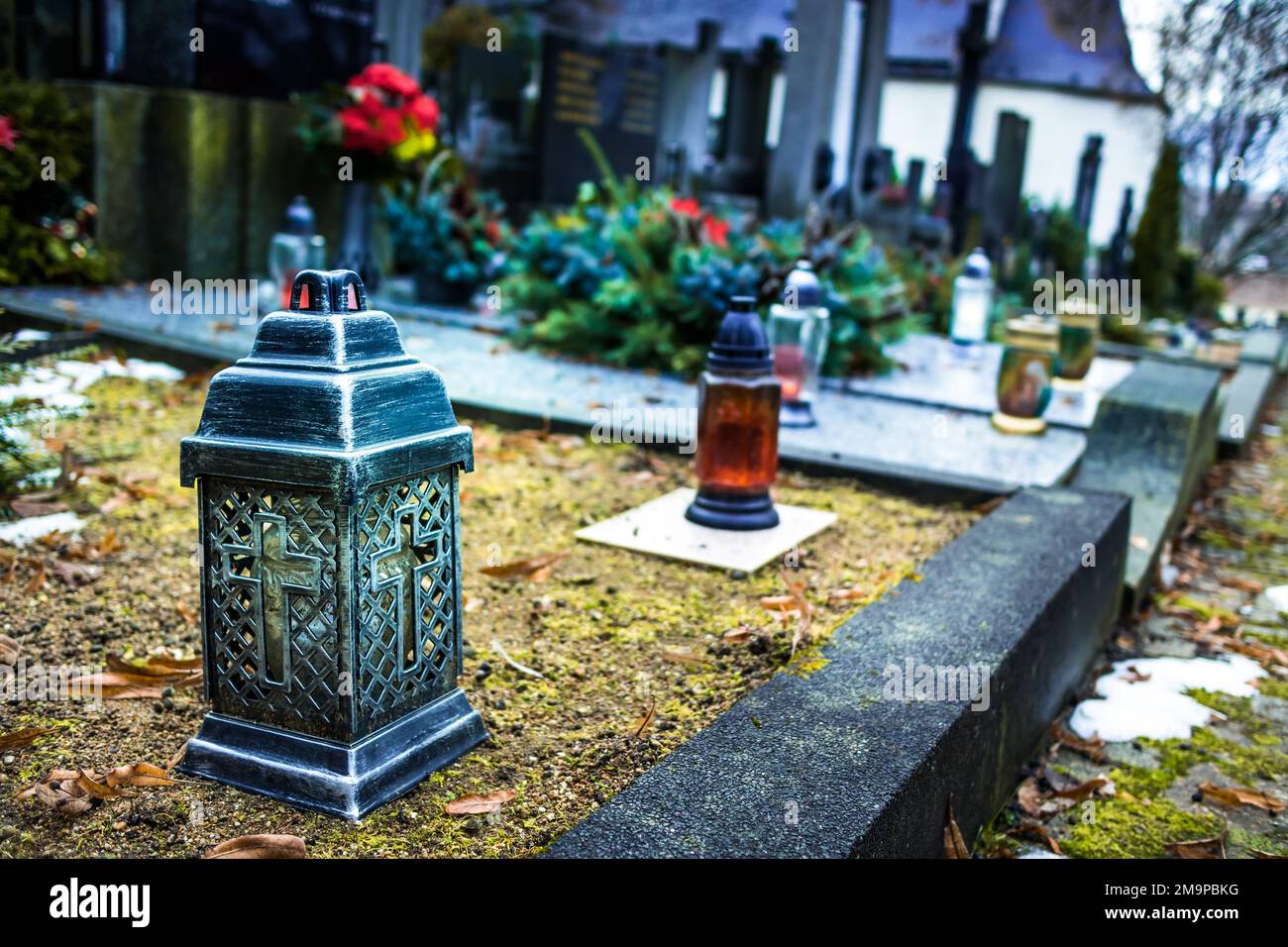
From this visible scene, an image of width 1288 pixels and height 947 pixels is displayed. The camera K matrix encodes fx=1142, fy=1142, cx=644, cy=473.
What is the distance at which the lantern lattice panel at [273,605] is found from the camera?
1867 mm

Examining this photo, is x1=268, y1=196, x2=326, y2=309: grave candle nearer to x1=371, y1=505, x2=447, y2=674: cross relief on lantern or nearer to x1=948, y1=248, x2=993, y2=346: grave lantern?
x1=948, y1=248, x2=993, y2=346: grave lantern

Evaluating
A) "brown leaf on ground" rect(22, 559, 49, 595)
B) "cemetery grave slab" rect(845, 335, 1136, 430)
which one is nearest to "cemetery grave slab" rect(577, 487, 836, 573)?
"brown leaf on ground" rect(22, 559, 49, 595)

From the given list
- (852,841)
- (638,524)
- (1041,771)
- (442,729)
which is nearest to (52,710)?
(442,729)

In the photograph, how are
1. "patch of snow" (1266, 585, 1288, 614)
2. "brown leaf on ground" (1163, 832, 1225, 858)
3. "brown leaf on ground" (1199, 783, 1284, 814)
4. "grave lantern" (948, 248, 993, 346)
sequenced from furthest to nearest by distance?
"grave lantern" (948, 248, 993, 346) < "patch of snow" (1266, 585, 1288, 614) < "brown leaf on ground" (1199, 783, 1284, 814) < "brown leaf on ground" (1163, 832, 1225, 858)

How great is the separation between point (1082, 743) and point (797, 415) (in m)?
2.43

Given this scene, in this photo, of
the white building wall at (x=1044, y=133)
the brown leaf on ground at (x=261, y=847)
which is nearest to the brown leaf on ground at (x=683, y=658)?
the brown leaf on ground at (x=261, y=847)

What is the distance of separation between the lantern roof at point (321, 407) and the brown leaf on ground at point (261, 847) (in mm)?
526

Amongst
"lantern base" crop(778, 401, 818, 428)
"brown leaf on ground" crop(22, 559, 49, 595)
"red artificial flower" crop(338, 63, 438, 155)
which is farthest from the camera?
"red artificial flower" crop(338, 63, 438, 155)

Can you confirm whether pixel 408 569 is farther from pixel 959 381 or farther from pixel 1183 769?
pixel 959 381

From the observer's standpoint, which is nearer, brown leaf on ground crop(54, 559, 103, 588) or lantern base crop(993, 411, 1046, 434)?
brown leaf on ground crop(54, 559, 103, 588)

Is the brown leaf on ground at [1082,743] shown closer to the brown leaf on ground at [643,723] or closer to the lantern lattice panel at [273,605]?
the brown leaf on ground at [643,723]

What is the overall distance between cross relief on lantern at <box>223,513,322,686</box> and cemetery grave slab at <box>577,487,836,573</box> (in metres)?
1.58

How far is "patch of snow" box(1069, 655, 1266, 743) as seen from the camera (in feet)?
10.2
